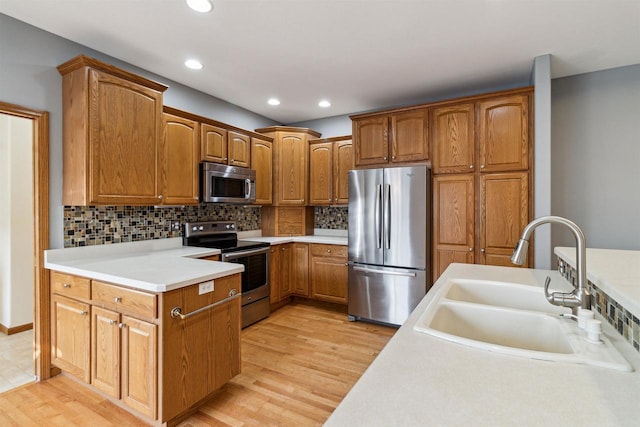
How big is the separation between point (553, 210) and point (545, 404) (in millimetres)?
3201

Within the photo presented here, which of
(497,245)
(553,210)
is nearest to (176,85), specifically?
(497,245)

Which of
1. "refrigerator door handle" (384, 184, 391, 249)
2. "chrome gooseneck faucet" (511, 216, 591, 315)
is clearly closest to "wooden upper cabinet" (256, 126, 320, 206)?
"refrigerator door handle" (384, 184, 391, 249)

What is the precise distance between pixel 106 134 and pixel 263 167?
6.50 ft

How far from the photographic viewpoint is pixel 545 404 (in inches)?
25.4

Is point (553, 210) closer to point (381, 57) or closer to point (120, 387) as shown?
point (381, 57)

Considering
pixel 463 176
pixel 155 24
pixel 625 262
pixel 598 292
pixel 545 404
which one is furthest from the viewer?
pixel 463 176

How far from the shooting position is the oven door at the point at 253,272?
3.31 meters

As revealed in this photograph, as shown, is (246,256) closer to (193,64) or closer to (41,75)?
(193,64)

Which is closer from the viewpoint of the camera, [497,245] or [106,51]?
[106,51]

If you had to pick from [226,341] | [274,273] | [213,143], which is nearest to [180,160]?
[213,143]

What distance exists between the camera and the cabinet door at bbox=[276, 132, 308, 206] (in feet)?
14.1

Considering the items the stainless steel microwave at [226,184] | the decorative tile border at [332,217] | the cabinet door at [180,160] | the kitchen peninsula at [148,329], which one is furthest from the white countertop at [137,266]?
the decorative tile border at [332,217]

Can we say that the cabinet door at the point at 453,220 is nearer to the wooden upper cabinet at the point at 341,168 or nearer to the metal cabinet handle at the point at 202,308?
the wooden upper cabinet at the point at 341,168

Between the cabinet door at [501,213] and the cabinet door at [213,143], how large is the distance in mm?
2738
